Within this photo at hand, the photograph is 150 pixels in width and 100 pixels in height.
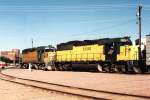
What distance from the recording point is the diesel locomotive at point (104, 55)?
1182 inches

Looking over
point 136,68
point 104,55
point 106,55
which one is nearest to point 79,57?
point 104,55

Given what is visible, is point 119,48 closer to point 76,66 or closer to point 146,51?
point 146,51

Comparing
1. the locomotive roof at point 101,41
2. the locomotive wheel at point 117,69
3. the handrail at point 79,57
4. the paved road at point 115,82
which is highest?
the locomotive roof at point 101,41

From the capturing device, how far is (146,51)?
2934 centimetres

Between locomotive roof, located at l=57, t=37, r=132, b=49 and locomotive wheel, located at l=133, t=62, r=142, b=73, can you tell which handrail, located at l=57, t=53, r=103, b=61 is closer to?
locomotive roof, located at l=57, t=37, r=132, b=49

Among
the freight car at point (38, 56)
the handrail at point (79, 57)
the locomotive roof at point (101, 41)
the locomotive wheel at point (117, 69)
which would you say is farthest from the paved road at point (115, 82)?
the freight car at point (38, 56)

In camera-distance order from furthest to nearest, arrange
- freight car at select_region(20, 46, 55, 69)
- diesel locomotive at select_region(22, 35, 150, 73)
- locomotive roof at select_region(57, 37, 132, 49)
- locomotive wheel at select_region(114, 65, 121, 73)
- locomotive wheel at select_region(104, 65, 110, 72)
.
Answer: freight car at select_region(20, 46, 55, 69), locomotive wheel at select_region(104, 65, 110, 72), locomotive roof at select_region(57, 37, 132, 49), locomotive wheel at select_region(114, 65, 121, 73), diesel locomotive at select_region(22, 35, 150, 73)

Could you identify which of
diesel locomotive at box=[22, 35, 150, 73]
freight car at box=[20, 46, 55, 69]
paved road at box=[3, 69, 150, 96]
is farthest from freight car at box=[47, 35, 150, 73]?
freight car at box=[20, 46, 55, 69]

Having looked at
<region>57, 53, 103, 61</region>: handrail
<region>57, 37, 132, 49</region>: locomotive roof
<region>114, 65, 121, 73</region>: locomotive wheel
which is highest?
<region>57, 37, 132, 49</region>: locomotive roof

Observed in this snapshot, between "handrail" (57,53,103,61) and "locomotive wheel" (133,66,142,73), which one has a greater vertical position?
"handrail" (57,53,103,61)

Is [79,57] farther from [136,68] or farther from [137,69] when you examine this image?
[137,69]

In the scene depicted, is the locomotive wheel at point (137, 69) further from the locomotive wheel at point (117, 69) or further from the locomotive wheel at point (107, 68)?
the locomotive wheel at point (107, 68)

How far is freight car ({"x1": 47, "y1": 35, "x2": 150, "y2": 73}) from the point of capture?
30062 millimetres

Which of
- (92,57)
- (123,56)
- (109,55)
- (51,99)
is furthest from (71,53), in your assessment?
(51,99)
